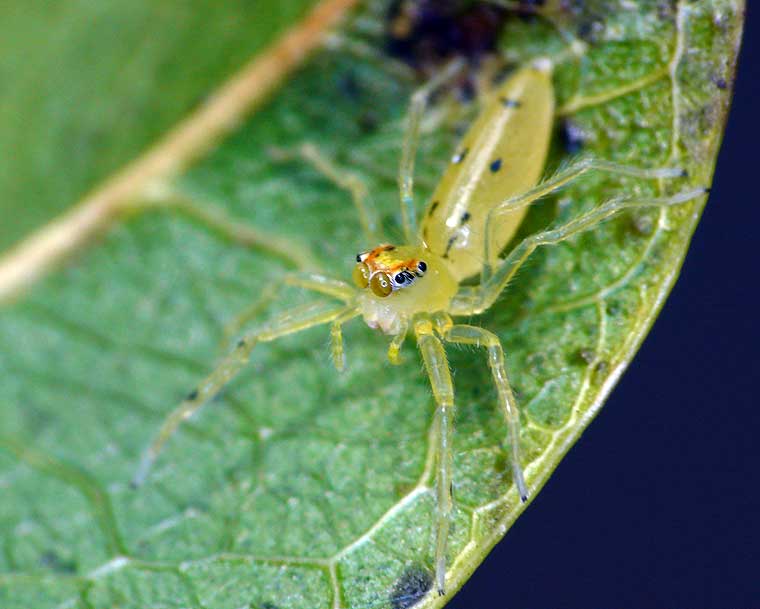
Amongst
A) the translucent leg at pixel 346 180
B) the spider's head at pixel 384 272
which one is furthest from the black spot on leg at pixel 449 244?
the translucent leg at pixel 346 180

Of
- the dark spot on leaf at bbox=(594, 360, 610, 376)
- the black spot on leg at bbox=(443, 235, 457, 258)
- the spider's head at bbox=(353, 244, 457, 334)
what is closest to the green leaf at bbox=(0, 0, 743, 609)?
the dark spot on leaf at bbox=(594, 360, 610, 376)

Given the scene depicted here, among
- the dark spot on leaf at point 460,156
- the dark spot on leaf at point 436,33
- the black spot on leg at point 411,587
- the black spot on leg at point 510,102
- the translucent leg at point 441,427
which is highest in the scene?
the dark spot on leaf at point 436,33

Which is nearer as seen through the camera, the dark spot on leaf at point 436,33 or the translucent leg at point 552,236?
the translucent leg at point 552,236

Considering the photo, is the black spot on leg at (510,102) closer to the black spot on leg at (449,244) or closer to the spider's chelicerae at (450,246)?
the spider's chelicerae at (450,246)

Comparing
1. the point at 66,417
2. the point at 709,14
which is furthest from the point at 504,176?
the point at 66,417

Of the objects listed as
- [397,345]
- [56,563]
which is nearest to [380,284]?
[397,345]

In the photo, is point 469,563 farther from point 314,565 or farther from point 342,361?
point 342,361

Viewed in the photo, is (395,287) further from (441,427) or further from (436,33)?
(436,33)
